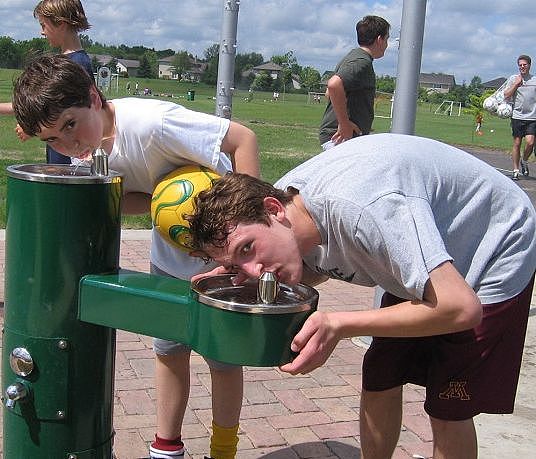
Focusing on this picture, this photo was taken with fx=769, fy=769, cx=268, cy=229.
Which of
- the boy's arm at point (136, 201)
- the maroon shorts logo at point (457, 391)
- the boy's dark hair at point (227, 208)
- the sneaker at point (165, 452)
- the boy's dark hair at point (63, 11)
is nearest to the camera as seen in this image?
the boy's dark hair at point (227, 208)

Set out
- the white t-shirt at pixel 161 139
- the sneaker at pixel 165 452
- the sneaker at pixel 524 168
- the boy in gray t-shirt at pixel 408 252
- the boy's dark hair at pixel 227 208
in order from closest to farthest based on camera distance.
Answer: the boy in gray t-shirt at pixel 408 252
the boy's dark hair at pixel 227 208
the white t-shirt at pixel 161 139
the sneaker at pixel 165 452
the sneaker at pixel 524 168

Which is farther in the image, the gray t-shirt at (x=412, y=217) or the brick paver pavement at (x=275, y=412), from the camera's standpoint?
the brick paver pavement at (x=275, y=412)

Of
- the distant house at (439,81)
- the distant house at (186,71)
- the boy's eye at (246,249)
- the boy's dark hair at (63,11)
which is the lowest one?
the boy's eye at (246,249)

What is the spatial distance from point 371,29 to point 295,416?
10.7ft

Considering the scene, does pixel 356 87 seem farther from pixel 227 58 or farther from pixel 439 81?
pixel 439 81

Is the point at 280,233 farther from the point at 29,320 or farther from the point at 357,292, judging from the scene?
the point at 357,292

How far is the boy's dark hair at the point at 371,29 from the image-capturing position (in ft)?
18.3

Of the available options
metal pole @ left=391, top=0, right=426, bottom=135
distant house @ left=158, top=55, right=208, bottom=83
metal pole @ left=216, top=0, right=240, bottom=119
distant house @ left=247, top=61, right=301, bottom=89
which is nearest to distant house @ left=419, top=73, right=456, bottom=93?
distant house @ left=247, top=61, right=301, bottom=89

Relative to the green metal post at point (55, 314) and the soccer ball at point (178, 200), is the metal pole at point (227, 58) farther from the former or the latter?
the green metal post at point (55, 314)

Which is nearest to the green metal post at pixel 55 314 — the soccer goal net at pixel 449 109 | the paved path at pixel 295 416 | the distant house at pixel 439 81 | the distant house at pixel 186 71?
the paved path at pixel 295 416

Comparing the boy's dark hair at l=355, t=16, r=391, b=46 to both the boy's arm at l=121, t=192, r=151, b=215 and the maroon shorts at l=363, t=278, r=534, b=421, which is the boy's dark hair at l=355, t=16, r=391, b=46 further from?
the maroon shorts at l=363, t=278, r=534, b=421

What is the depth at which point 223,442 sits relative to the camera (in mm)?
2668

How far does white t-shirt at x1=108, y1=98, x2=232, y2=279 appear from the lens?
229cm

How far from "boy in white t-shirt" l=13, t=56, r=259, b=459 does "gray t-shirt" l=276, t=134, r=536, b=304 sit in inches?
15.8
